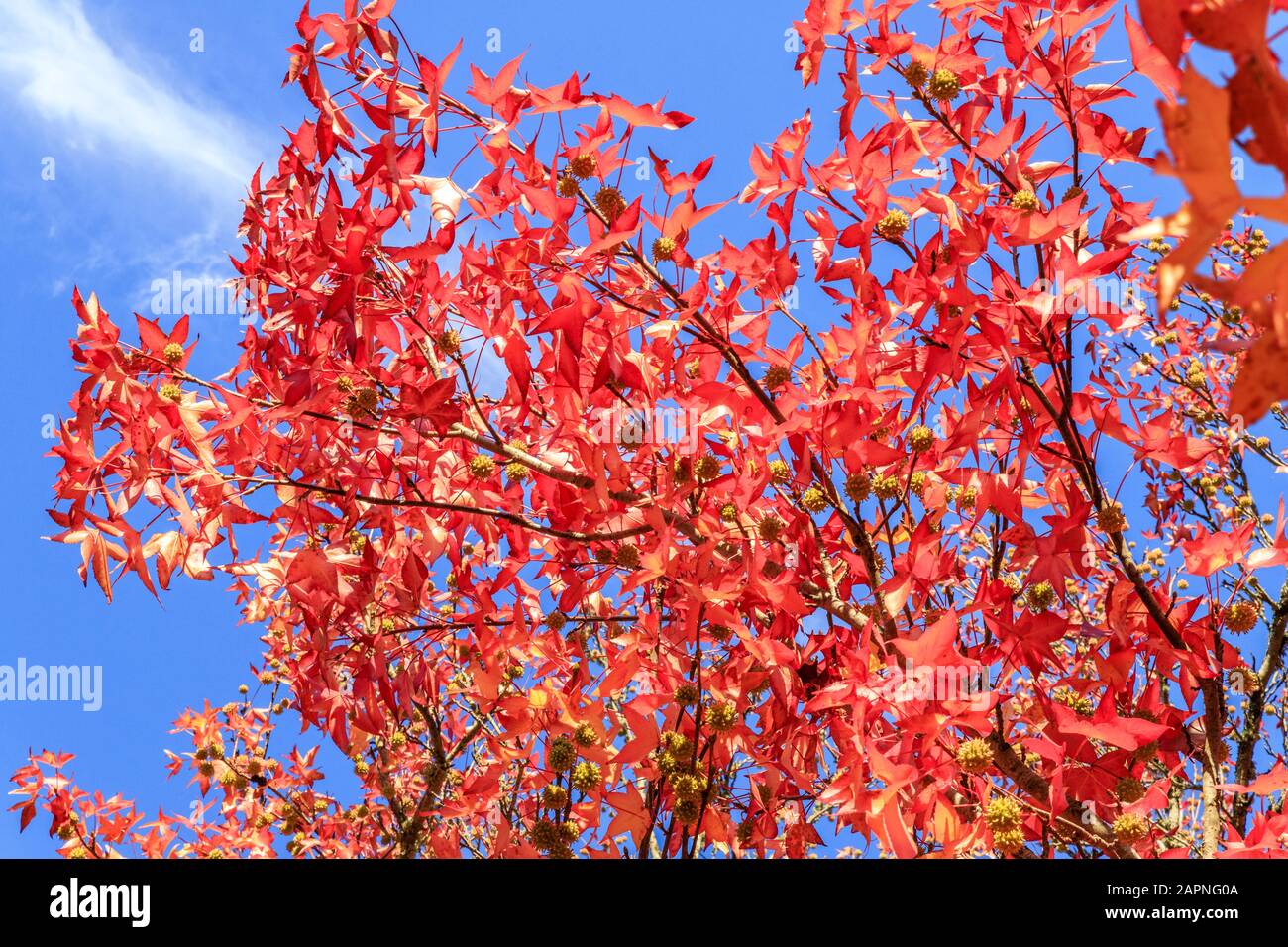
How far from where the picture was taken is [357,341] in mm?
2189

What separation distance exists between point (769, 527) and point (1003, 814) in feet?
2.88

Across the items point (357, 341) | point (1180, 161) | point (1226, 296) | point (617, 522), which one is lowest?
point (1226, 296)

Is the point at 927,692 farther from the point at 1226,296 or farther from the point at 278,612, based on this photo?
the point at 278,612

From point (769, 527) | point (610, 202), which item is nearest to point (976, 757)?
point (769, 527)

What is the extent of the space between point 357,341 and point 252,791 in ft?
10.7

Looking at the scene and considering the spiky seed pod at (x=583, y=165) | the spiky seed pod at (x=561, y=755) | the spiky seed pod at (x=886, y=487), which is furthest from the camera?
the spiky seed pod at (x=561, y=755)

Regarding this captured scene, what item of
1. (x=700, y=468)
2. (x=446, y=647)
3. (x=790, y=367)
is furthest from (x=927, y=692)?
(x=446, y=647)

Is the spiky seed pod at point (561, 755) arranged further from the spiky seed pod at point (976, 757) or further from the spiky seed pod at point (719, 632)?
the spiky seed pod at point (976, 757)

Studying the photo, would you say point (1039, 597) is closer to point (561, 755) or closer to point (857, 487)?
point (857, 487)

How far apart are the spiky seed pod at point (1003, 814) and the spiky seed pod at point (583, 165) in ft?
5.84

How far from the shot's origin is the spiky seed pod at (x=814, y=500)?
2.51 metres

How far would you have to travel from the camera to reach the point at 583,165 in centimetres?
232

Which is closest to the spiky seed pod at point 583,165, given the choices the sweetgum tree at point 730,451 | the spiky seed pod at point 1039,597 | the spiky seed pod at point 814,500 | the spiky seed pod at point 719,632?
the sweetgum tree at point 730,451
